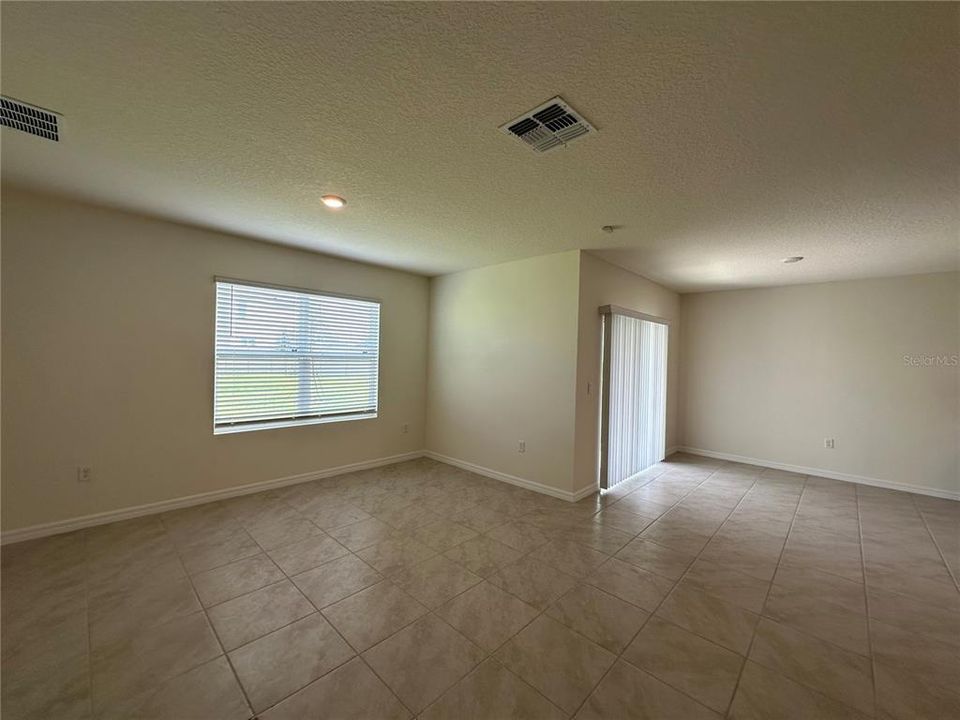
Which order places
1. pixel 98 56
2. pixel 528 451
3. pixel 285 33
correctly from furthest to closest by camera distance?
pixel 528 451
pixel 98 56
pixel 285 33

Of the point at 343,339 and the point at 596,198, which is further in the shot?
the point at 343,339

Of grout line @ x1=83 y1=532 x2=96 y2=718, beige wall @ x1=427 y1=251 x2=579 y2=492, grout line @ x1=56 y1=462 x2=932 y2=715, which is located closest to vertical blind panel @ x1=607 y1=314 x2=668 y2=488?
grout line @ x1=56 y1=462 x2=932 y2=715

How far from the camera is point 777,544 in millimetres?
2861

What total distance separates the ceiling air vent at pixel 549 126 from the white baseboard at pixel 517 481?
3.05 m

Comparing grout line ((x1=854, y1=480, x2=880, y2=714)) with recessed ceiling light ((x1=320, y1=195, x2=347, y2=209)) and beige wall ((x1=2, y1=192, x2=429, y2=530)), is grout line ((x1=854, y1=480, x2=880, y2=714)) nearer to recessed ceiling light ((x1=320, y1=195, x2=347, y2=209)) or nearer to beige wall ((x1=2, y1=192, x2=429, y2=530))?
recessed ceiling light ((x1=320, y1=195, x2=347, y2=209))

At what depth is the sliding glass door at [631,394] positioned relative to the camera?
156 inches

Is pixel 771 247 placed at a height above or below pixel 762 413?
above

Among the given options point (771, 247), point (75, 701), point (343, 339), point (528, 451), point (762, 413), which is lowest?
point (75, 701)

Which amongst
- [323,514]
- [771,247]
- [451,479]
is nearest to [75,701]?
[323,514]

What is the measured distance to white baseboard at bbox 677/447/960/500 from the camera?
4039 millimetres

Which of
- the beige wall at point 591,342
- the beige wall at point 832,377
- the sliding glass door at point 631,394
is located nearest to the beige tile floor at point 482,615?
the beige wall at point 591,342

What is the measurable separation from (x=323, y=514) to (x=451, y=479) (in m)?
1.44

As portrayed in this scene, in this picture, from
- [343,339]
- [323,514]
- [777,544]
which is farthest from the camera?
[343,339]

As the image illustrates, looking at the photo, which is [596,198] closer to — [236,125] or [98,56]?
[236,125]
